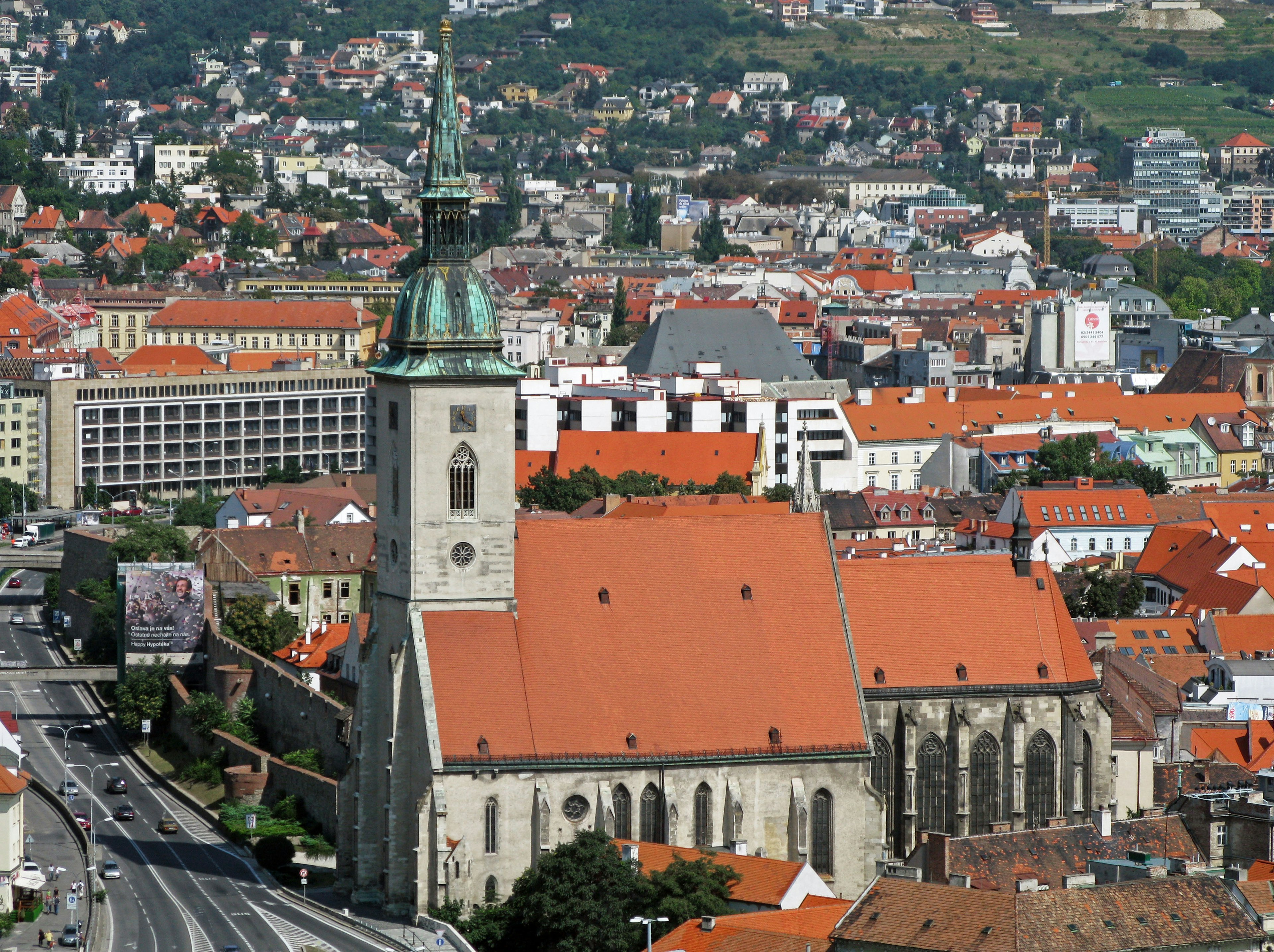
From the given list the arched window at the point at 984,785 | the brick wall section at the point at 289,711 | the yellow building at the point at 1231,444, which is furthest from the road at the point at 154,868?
the yellow building at the point at 1231,444

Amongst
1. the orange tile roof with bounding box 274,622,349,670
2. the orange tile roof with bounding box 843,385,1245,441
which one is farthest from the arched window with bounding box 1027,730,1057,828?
the orange tile roof with bounding box 843,385,1245,441

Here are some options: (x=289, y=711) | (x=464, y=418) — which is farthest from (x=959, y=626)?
(x=289, y=711)

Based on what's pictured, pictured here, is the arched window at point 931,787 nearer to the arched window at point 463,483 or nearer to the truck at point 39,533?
the arched window at point 463,483

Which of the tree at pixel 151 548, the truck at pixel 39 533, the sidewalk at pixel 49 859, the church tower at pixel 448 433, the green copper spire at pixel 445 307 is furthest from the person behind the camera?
the truck at pixel 39 533

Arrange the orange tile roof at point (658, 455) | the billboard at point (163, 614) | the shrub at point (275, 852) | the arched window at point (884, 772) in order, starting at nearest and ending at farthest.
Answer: the arched window at point (884, 772) → the shrub at point (275, 852) → the billboard at point (163, 614) → the orange tile roof at point (658, 455)

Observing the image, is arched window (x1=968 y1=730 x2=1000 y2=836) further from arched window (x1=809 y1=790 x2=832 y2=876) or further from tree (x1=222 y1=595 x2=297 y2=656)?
tree (x1=222 y1=595 x2=297 y2=656)

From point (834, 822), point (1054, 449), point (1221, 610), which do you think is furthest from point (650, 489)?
point (834, 822)
